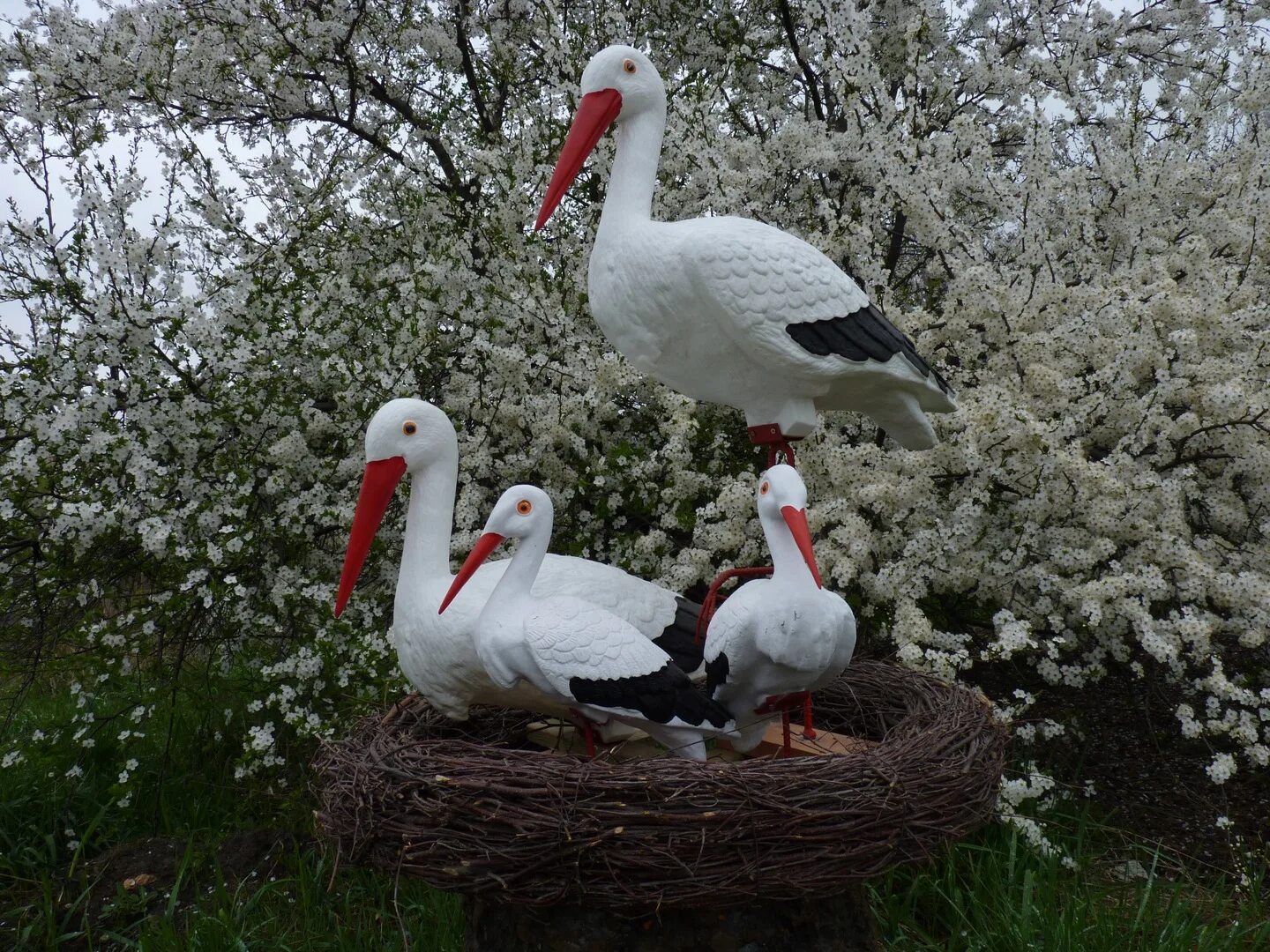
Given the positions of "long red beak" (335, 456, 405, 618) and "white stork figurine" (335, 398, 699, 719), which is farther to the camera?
"long red beak" (335, 456, 405, 618)

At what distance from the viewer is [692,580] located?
3.54 metres

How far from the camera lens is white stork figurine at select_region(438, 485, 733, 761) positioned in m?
2.14

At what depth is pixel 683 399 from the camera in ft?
12.3

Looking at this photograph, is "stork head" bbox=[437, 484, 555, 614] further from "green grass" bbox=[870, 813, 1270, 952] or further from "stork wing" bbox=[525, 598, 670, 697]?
"green grass" bbox=[870, 813, 1270, 952]

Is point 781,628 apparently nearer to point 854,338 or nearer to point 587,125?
point 854,338

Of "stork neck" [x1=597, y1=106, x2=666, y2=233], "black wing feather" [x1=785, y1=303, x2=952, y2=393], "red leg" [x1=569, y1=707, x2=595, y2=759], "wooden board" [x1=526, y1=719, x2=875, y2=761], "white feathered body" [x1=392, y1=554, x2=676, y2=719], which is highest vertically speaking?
"stork neck" [x1=597, y1=106, x2=666, y2=233]

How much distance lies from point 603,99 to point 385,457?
1.12 meters

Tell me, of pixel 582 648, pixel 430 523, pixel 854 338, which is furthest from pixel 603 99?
pixel 582 648

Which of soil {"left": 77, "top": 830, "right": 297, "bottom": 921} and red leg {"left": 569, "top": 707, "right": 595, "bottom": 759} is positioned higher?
red leg {"left": 569, "top": 707, "right": 595, "bottom": 759}

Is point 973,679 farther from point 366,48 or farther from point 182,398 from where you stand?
point 366,48

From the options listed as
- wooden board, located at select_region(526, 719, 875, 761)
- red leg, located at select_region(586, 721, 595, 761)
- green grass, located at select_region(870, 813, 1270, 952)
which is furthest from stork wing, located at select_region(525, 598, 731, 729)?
green grass, located at select_region(870, 813, 1270, 952)

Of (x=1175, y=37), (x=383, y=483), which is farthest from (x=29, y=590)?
(x=1175, y=37)

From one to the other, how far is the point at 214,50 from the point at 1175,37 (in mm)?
5040

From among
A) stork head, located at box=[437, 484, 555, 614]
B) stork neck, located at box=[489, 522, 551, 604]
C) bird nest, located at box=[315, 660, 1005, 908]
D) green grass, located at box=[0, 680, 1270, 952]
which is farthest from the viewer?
green grass, located at box=[0, 680, 1270, 952]
